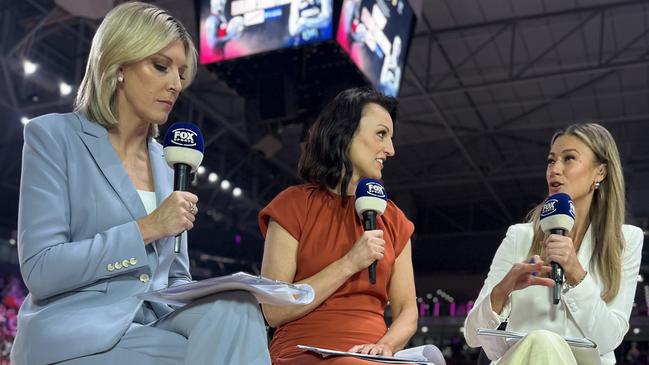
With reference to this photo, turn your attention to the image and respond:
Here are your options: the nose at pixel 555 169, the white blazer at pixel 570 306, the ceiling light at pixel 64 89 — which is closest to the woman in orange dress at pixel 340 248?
the white blazer at pixel 570 306

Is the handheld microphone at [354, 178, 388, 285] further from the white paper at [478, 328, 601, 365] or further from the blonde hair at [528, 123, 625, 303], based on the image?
the blonde hair at [528, 123, 625, 303]

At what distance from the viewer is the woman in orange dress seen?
2.19 metres

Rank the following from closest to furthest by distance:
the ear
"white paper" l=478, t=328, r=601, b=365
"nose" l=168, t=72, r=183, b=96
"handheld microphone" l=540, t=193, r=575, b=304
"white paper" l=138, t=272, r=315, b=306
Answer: "white paper" l=138, t=272, r=315, b=306 → "nose" l=168, t=72, r=183, b=96 → "white paper" l=478, t=328, r=601, b=365 → "handheld microphone" l=540, t=193, r=575, b=304 → the ear

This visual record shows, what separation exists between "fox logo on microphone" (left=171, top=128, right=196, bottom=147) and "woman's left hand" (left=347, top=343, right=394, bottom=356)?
773 mm

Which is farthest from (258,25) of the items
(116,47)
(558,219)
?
(116,47)

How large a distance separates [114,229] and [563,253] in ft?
4.52

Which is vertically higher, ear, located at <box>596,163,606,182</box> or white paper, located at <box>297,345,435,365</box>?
ear, located at <box>596,163,606,182</box>

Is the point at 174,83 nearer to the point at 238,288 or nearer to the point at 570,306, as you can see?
the point at 238,288

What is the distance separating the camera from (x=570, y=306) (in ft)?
8.02

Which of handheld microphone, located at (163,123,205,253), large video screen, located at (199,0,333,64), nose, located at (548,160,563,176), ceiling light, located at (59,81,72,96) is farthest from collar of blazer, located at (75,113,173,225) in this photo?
ceiling light, located at (59,81,72,96)

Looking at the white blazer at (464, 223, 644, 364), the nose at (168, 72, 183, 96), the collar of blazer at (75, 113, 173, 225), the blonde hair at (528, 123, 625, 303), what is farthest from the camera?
the blonde hair at (528, 123, 625, 303)

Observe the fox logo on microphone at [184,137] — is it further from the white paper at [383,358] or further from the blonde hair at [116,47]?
the white paper at [383,358]

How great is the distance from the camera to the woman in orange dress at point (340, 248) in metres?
2.19

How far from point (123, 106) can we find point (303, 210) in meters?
0.72
